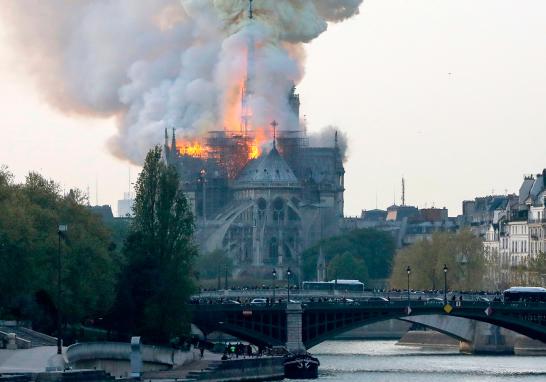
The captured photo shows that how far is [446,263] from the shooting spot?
18088 centimetres

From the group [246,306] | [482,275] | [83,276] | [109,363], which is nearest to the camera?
[109,363]

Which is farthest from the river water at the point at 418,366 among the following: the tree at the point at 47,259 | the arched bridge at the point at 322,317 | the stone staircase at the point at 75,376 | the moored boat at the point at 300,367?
the stone staircase at the point at 75,376

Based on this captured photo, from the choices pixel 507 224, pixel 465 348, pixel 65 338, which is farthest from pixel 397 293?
pixel 65 338

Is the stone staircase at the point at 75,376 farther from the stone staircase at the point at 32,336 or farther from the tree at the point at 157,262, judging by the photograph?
the tree at the point at 157,262

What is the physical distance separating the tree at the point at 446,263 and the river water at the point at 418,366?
83.3ft

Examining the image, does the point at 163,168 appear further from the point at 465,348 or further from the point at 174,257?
the point at 465,348

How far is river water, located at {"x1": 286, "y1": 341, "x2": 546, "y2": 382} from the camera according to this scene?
113m

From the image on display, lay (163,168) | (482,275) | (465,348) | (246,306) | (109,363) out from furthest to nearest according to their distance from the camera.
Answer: (482,275) < (465,348) < (246,306) < (163,168) < (109,363)

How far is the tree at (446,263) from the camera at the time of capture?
181125 mm

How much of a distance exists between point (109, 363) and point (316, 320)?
30996mm

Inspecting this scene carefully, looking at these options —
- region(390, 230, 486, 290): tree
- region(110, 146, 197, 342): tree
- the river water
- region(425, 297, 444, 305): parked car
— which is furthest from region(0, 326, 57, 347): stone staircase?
region(390, 230, 486, 290): tree

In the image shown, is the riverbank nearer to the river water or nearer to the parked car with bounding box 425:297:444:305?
the river water

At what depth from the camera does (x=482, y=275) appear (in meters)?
183

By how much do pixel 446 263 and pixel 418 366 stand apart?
187 ft
